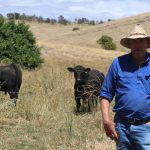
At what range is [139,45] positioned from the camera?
5586 mm

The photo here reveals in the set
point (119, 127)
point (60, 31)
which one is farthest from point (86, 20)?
point (119, 127)

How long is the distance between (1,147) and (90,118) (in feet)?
11.4

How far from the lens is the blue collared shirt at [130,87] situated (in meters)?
5.42

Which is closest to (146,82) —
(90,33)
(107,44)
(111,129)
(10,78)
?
(111,129)

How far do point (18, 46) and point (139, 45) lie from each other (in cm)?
2351

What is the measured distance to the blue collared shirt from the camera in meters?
5.42

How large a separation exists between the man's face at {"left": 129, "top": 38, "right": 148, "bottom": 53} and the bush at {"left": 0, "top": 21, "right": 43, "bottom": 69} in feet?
71.5

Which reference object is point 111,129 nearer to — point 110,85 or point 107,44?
point 110,85

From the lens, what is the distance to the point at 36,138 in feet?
31.0

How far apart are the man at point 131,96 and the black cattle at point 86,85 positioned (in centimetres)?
801

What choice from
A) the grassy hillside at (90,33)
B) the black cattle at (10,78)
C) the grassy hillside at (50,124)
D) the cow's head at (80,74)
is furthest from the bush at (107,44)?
the cow's head at (80,74)

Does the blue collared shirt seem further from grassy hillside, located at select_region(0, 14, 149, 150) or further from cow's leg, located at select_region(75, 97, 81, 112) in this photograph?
cow's leg, located at select_region(75, 97, 81, 112)

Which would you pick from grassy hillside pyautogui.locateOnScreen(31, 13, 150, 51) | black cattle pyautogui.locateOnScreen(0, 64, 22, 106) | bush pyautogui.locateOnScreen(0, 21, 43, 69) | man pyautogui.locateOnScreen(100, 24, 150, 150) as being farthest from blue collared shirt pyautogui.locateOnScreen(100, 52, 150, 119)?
grassy hillside pyautogui.locateOnScreen(31, 13, 150, 51)

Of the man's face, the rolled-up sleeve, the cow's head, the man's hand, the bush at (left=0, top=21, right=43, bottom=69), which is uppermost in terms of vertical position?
the man's face
